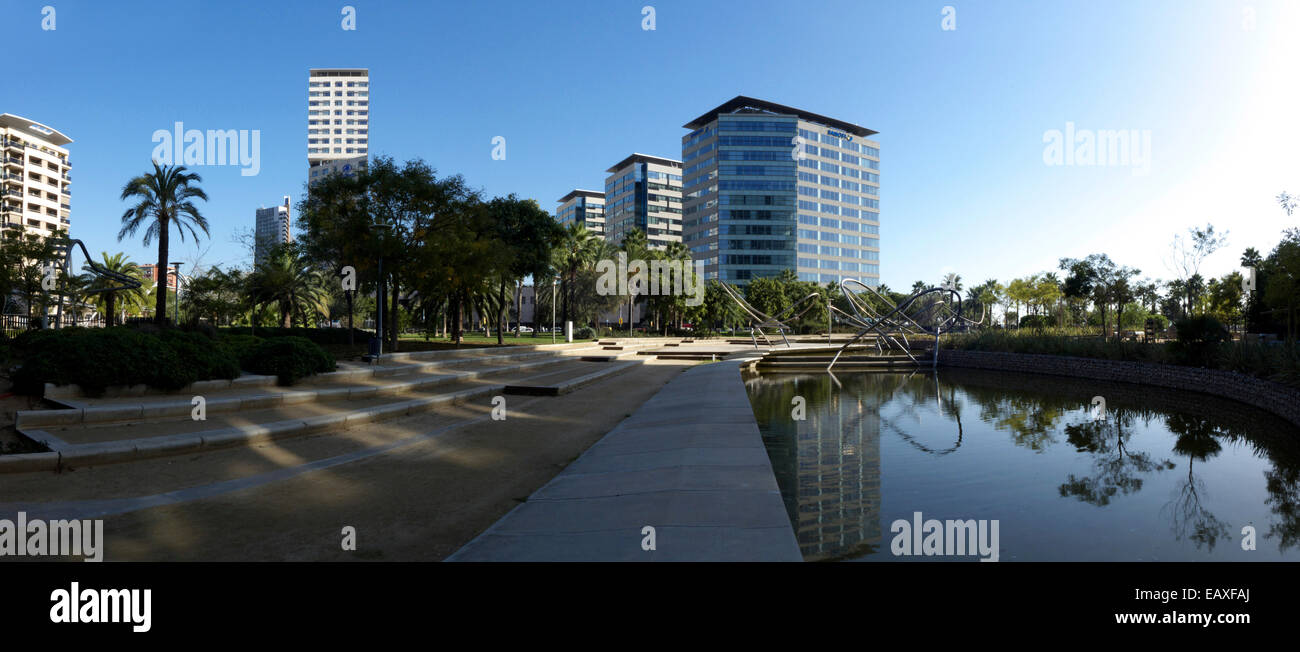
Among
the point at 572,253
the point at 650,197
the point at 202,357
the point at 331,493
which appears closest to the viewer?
the point at 331,493

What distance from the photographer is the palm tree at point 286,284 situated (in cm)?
4094

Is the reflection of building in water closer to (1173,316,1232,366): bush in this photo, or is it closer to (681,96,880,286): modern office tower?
(1173,316,1232,366): bush

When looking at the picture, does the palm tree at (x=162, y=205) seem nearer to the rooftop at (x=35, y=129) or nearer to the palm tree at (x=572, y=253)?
the palm tree at (x=572, y=253)

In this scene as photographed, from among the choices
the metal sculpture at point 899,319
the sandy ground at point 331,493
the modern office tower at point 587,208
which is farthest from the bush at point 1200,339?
the modern office tower at point 587,208

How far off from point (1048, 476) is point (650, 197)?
465 ft

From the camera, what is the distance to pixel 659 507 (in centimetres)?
542

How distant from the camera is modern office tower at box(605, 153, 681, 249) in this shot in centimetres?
14538

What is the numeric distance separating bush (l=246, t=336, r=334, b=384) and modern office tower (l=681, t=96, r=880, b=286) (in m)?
107

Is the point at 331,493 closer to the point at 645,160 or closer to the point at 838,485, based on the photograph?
the point at 838,485

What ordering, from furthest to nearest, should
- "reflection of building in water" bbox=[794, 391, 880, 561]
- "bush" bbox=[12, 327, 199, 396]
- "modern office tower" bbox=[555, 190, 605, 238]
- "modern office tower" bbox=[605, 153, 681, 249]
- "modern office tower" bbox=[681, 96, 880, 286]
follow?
"modern office tower" bbox=[555, 190, 605, 238]
"modern office tower" bbox=[605, 153, 681, 249]
"modern office tower" bbox=[681, 96, 880, 286]
"bush" bbox=[12, 327, 199, 396]
"reflection of building in water" bbox=[794, 391, 880, 561]

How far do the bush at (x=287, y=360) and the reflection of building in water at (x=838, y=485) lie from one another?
11492 millimetres

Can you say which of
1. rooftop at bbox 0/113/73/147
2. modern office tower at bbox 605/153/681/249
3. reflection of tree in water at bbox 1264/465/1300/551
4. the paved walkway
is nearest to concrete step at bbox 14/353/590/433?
the paved walkway

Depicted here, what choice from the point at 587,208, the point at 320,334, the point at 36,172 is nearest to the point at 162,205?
the point at 320,334
